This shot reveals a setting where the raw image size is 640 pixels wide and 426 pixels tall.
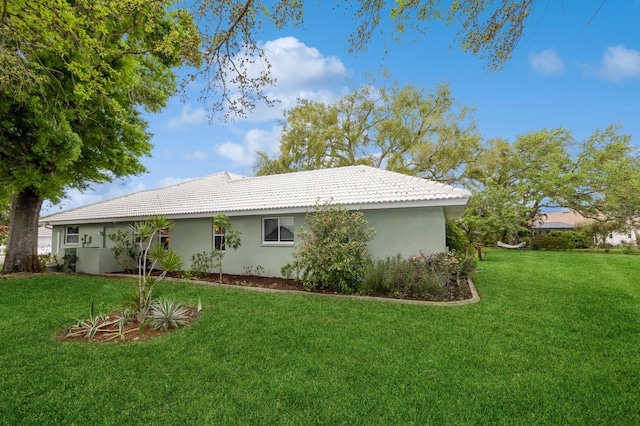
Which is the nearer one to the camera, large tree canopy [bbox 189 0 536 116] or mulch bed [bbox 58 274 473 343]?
large tree canopy [bbox 189 0 536 116]

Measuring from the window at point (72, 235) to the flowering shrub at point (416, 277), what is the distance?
18.2 meters

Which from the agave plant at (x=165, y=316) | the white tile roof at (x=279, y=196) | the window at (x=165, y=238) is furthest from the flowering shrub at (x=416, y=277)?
the window at (x=165, y=238)

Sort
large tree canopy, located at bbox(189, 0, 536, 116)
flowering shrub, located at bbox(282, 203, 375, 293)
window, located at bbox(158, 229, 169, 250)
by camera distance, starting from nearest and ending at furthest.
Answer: large tree canopy, located at bbox(189, 0, 536, 116)
flowering shrub, located at bbox(282, 203, 375, 293)
window, located at bbox(158, 229, 169, 250)

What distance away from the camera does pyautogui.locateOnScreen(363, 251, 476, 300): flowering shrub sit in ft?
31.2

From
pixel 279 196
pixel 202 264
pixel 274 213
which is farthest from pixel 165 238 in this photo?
pixel 274 213

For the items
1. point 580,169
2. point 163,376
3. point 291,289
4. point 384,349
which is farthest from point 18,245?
point 580,169

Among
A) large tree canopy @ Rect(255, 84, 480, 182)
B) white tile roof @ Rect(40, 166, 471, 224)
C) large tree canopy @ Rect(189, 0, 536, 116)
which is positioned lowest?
white tile roof @ Rect(40, 166, 471, 224)

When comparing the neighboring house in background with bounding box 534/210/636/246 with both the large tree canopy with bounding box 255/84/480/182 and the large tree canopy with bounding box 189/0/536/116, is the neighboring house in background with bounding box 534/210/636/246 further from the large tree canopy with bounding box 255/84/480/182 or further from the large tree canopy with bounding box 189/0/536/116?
the large tree canopy with bounding box 189/0/536/116

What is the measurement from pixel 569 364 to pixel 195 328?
6.27m

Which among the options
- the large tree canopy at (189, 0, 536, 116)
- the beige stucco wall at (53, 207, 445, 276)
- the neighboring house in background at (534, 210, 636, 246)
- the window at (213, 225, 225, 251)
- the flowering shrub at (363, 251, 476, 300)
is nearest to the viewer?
the large tree canopy at (189, 0, 536, 116)

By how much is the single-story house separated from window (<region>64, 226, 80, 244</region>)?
4.5 inches

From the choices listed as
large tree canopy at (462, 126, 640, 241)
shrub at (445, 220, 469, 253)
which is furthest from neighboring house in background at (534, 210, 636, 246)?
shrub at (445, 220, 469, 253)

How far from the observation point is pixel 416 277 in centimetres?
962

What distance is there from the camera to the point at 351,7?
16.7 feet
